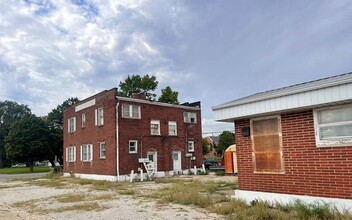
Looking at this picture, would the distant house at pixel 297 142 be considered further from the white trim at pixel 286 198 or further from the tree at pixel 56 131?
the tree at pixel 56 131

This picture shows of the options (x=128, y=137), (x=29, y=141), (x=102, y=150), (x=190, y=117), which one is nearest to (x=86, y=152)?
(x=102, y=150)

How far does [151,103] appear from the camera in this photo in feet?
90.1

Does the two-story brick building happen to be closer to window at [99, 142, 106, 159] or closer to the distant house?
window at [99, 142, 106, 159]

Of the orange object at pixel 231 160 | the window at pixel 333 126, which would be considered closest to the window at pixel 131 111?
the orange object at pixel 231 160

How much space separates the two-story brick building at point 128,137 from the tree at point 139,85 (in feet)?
62.4

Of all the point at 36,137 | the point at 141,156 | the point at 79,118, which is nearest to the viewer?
the point at 141,156

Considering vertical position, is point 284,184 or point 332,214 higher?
point 284,184

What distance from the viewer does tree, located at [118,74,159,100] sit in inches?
2013

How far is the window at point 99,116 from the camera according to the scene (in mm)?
26542

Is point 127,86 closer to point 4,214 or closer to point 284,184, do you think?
point 4,214

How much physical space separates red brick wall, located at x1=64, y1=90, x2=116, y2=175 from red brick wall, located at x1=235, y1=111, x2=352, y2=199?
54.3ft

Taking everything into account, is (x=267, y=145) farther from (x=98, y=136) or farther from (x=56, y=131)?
(x=56, y=131)

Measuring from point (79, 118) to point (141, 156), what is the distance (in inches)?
339

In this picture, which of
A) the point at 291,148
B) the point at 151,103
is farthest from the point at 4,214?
the point at 151,103
